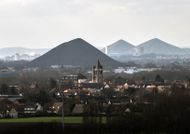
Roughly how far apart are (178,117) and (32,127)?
4969mm

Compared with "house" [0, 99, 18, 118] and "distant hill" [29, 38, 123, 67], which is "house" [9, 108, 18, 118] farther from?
"distant hill" [29, 38, 123, 67]

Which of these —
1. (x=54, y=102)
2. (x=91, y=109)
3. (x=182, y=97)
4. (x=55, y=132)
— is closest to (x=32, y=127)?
(x=55, y=132)

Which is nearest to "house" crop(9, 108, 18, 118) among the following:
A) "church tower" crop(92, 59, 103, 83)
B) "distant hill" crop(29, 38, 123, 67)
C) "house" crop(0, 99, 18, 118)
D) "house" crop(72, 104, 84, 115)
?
"house" crop(0, 99, 18, 118)

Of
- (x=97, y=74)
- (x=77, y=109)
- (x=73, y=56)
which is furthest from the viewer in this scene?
(x=73, y=56)

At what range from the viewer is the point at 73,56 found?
124938 mm

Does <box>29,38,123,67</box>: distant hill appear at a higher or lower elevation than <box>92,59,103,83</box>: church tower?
higher

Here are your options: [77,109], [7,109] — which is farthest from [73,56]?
[77,109]

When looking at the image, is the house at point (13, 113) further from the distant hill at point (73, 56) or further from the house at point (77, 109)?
the distant hill at point (73, 56)

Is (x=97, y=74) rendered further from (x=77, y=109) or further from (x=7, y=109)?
(x=77, y=109)

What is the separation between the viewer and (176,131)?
1950 cm

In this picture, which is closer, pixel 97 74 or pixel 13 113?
pixel 13 113

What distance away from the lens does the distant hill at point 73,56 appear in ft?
394

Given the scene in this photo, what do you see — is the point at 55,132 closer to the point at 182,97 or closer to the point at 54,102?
the point at 182,97

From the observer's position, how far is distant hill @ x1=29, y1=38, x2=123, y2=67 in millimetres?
120062
